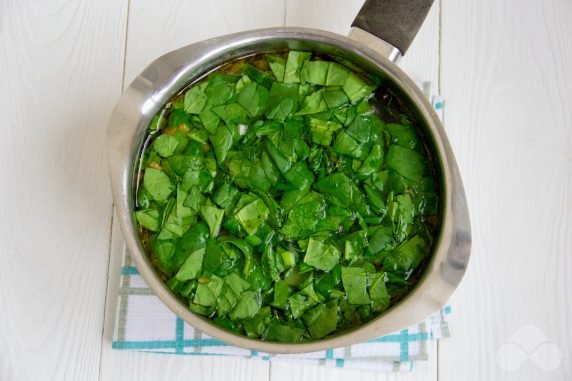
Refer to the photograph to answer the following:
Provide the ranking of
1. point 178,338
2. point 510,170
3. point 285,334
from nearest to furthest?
1. point 285,334
2. point 178,338
3. point 510,170

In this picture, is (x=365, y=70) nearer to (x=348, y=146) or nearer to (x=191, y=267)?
(x=348, y=146)

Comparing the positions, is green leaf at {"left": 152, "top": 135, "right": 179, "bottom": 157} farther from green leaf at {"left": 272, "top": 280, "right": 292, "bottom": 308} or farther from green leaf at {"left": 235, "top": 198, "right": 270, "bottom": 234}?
green leaf at {"left": 272, "top": 280, "right": 292, "bottom": 308}

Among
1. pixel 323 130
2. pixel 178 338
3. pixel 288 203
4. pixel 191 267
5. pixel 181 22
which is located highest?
pixel 181 22

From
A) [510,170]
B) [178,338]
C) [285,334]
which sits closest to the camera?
[285,334]

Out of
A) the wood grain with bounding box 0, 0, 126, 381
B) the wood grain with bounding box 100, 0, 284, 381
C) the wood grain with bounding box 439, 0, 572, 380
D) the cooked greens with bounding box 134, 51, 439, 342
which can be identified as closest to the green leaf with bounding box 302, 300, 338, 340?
the cooked greens with bounding box 134, 51, 439, 342

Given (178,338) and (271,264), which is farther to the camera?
(178,338)

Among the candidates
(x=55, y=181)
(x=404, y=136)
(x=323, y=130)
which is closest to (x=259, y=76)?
(x=323, y=130)

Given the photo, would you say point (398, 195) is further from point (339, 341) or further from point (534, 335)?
point (534, 335)
